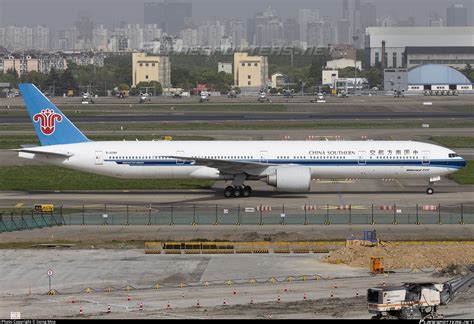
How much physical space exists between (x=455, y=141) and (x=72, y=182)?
47.6 m

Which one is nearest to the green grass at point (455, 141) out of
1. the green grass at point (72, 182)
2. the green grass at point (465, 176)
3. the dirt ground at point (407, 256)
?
the green grass at point (465, 176)

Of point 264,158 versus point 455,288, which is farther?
point 264,158

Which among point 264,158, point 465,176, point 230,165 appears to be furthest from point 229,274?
point 465,176

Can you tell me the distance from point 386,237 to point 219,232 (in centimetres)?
950

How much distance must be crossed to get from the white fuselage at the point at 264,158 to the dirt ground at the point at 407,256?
21458 mm

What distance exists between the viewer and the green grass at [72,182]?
80.4m

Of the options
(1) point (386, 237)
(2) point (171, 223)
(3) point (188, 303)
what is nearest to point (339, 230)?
(1) point (386, 237)

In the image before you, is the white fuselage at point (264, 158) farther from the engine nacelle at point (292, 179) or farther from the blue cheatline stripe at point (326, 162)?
the engine nacelle at point (292, 179)

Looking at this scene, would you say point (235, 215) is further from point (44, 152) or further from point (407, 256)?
point (407, 256)

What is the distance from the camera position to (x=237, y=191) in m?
74.8

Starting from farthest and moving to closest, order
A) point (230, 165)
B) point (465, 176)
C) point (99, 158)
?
point (465, 176)
point (99, 158)
point (230, 165)

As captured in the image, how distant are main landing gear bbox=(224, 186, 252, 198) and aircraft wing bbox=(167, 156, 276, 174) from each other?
46.4 inches

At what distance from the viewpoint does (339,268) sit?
165 feet

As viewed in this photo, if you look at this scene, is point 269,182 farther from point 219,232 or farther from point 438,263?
point 438,263
